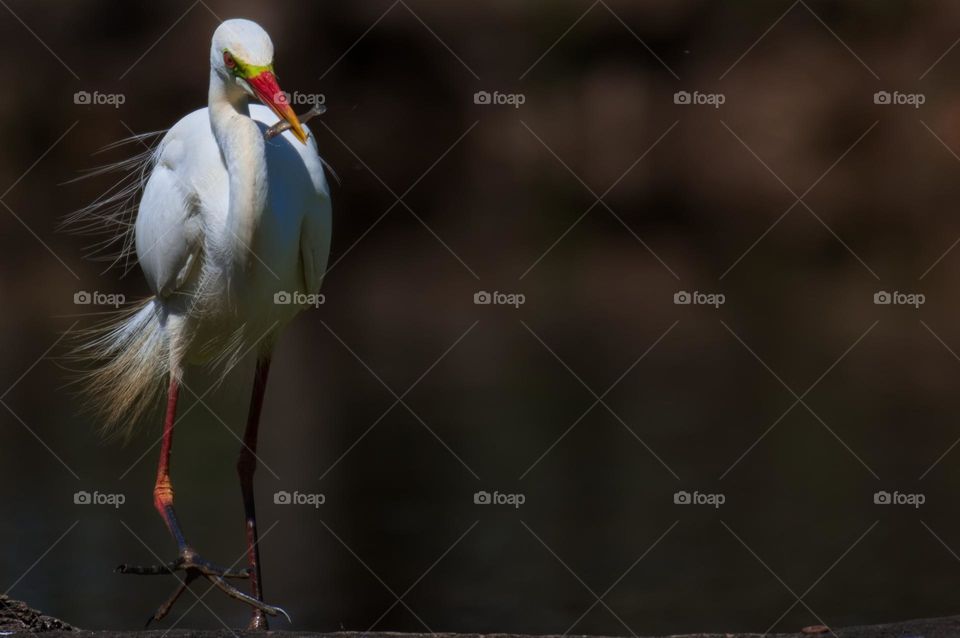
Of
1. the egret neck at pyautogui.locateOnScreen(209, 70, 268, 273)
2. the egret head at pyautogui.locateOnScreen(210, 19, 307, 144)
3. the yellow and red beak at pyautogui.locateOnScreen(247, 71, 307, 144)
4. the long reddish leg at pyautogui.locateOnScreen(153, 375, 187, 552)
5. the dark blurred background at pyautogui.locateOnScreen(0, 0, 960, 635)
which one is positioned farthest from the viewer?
the dark blurred background at pyautogui.locateOnScreen(0, 0, 960, 635)

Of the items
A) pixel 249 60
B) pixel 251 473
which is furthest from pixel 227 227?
pixel 251 473

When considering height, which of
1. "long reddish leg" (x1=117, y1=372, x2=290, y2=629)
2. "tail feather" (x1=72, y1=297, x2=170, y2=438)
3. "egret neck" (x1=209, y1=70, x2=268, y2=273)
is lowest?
"long reddish leg" (x1=117, y1=372, x2=290, y2=629)

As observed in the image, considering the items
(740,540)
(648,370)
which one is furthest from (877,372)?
(740,540)

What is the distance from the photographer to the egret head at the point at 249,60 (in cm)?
315

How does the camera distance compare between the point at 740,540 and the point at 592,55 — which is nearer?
the point at 740,540

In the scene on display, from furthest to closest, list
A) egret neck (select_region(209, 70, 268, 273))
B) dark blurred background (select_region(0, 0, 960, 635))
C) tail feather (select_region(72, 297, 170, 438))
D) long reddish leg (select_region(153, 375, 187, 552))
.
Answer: dark blurred background (select_region(0, 0, 960, 635)) → tail feather (select_region(72, 297, 170, 438)) → long reddish leg (select_region(153, 375, 187, 552)) → egret neck (select_region(209, 70, 268, 273))

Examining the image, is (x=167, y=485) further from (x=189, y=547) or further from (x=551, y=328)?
(x=551, y=328)

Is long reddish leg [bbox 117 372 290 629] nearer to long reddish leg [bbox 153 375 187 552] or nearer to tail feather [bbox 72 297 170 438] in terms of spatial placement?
long reddish leg [bbox 153 375 187 552]

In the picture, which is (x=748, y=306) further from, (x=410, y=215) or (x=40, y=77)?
(x=40, y=77)

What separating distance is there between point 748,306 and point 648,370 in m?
1.46

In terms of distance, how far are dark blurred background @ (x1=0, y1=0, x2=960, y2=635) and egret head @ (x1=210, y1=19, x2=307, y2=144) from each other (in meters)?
1.19

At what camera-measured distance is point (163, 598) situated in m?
4.71

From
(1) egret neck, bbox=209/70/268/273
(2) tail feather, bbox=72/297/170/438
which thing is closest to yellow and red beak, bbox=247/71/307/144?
(1) egret neck, bbox=209/70/268/273

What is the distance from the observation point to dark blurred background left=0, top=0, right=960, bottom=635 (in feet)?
16.3
